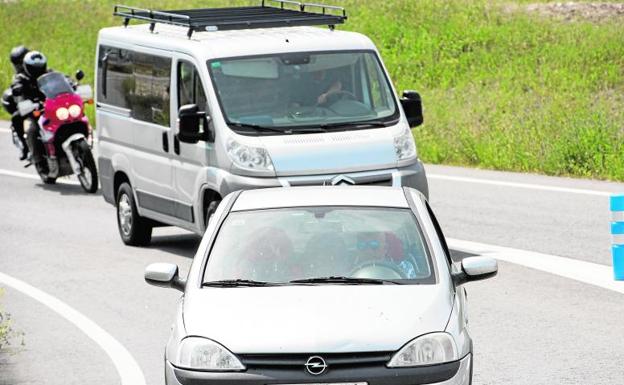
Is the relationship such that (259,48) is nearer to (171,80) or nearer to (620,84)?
(171,80)

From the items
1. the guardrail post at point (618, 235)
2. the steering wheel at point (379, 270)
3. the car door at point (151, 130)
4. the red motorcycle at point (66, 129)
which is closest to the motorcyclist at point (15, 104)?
the red motorcycle at point (66, 129)

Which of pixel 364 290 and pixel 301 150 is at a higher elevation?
pixel 364 290

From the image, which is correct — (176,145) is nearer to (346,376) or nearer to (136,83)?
(136,83)

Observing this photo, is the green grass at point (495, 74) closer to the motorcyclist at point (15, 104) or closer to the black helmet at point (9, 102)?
the motorcyclist at point (15, 104)

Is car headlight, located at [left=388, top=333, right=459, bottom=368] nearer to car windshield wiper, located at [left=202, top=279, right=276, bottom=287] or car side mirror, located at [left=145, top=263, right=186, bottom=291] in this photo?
car windshield wiper, located at [left=202, top=279, right=276, bottom=287]

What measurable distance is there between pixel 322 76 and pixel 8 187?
29.0 feet

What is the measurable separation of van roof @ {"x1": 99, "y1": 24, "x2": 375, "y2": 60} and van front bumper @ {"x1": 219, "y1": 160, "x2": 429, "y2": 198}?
4.80ft

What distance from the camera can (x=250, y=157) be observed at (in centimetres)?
1465

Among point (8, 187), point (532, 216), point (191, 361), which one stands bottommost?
point (8, 187)

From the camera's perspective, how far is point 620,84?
2889cm

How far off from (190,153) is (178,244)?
6.76ft

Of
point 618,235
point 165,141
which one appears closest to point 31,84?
point 165,141

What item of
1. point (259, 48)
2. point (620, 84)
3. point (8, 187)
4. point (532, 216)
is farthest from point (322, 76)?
point (620, 84)

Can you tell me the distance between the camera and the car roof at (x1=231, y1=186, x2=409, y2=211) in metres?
9.59
